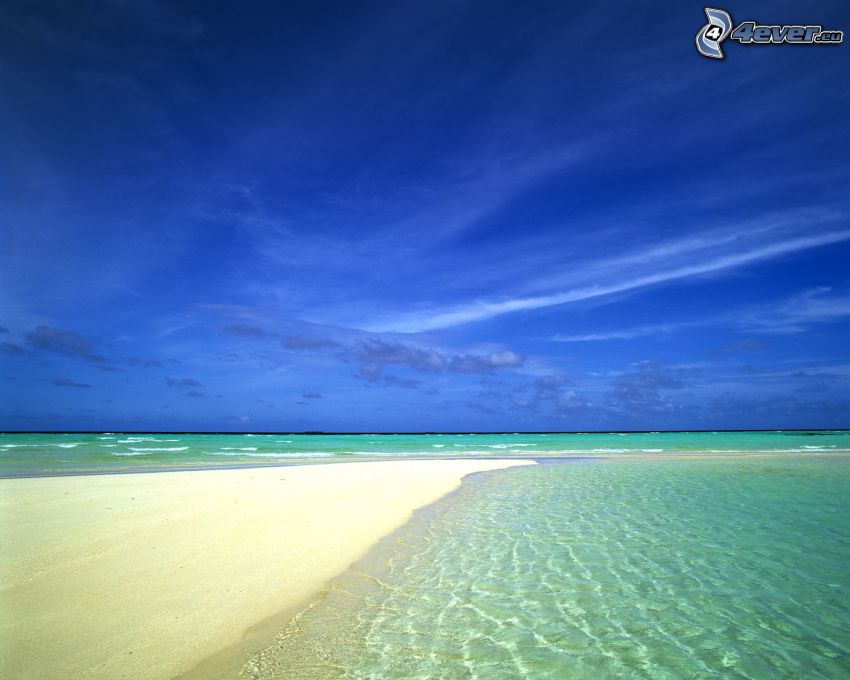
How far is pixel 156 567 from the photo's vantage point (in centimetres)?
769

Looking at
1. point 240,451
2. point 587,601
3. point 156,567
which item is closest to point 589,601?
point 587,601

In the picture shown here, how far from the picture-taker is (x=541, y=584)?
7.40 meters

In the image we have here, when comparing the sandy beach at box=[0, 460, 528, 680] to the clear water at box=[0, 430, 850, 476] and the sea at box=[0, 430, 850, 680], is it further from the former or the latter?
the clear water at box=[0, 430, 850, 476]

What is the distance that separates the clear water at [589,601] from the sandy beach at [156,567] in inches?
32.8

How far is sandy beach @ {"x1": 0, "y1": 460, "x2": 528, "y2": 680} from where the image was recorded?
199 inches

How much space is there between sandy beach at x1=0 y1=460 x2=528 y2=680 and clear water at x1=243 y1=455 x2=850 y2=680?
834 mm

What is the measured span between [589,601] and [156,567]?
270 inches

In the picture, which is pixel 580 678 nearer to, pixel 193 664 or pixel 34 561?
pixel 193 664

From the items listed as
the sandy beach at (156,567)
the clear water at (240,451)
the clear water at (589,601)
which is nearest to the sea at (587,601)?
the clear water at (589,601)

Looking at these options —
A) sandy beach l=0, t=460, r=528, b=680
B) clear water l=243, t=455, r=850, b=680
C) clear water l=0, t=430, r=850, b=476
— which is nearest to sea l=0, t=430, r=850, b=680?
clear water l=243, t=455, r=850, b=680

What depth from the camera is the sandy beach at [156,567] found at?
16.6 feet

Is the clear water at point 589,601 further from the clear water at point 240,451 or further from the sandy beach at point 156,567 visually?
the clear water at point 240,451

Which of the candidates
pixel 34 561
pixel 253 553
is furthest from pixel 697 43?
pixel 34 561

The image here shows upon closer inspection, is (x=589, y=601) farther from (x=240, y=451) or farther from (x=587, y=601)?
(x=240, y=451)
